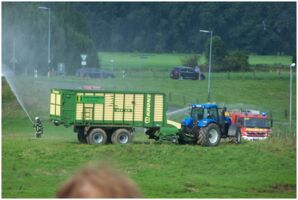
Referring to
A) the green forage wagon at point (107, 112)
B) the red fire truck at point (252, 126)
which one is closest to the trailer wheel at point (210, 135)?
the green forage wagon at point (107, 112)

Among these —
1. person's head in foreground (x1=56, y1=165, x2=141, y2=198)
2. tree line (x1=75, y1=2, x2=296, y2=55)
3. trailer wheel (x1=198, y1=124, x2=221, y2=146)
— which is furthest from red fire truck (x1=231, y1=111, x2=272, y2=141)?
person's head in foreground (x1=56, y1=165, x2=141, y2=198)

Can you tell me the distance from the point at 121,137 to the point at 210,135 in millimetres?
2945

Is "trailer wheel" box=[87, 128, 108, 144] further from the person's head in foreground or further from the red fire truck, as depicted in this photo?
the person's head in foreground

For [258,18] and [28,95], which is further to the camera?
[258,18]

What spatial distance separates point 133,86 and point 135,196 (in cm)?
6264

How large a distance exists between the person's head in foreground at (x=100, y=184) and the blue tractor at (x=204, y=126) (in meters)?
31.8

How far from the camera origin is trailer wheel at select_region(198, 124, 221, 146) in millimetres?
33844

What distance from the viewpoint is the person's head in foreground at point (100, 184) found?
2020mm

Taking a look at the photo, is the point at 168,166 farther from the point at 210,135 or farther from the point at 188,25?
the point at 188,25

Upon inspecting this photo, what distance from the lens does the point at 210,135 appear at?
34281 millimetres

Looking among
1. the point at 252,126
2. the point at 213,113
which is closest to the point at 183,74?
the point at 252,126

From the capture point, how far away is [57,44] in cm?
7494

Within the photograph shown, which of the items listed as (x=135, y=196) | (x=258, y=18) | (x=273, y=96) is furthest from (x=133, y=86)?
(x=135, y=196)

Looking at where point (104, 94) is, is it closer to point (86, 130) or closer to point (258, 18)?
point (86, 130)
